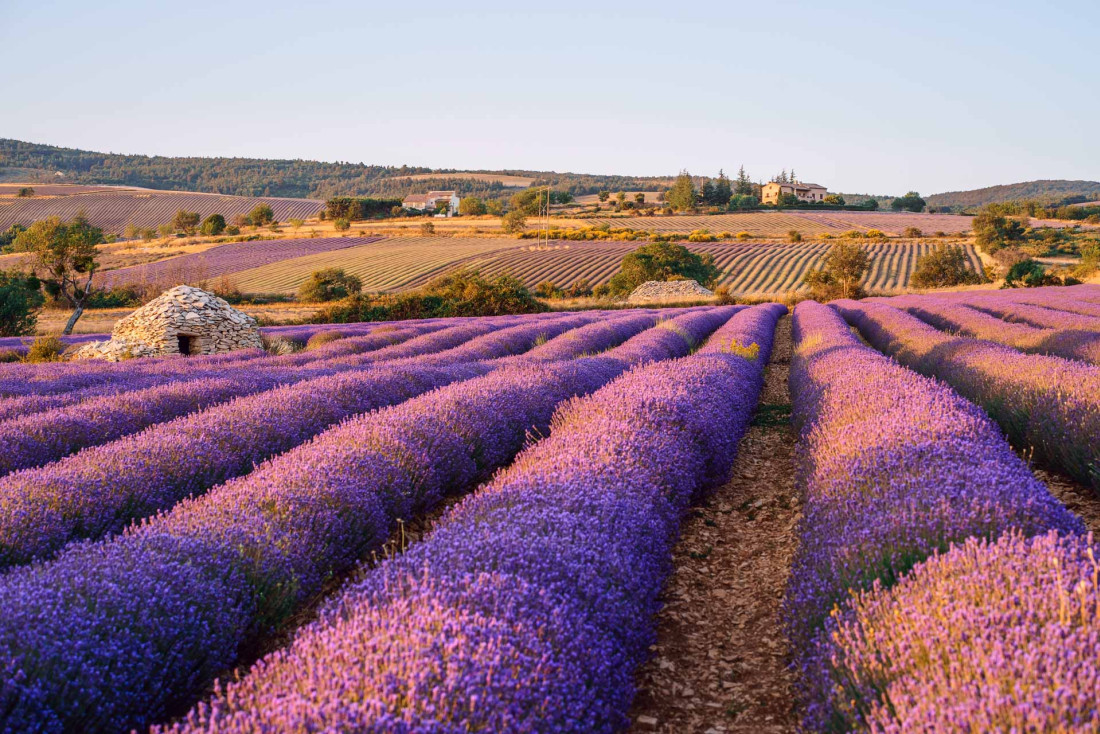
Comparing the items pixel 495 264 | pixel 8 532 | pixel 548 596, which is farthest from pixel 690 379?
pixel 495 264

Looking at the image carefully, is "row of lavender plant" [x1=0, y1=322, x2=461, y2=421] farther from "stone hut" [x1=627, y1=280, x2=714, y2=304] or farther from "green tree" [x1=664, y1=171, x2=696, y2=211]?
"green tree" [x1=664, y1=171, x2=696, y2=211]

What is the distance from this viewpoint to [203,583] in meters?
2.41

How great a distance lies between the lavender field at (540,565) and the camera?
1.63 meters

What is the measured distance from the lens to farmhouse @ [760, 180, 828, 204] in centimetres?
11481

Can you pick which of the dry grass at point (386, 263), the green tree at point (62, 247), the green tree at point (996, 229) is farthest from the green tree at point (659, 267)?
the green tree at point (62, 247)

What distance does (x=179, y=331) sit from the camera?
14508 millimetres

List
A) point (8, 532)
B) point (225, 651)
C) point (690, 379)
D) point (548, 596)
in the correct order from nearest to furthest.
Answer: point (548, 596) → point (225, 651) → point (8, 532) → point (690, 379)

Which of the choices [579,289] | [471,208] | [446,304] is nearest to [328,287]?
[446,304]

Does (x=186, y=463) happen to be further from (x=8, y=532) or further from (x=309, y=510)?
(x=309, y=510)

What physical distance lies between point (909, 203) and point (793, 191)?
2171 centimetres

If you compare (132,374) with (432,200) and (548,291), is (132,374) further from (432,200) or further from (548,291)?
(432,200)

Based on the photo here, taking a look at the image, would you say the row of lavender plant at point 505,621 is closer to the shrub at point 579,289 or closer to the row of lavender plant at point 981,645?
the row of lavender plant at point 981,645

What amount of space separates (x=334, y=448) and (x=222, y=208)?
88.0 m

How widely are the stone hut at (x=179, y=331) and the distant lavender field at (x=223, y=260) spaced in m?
25.3
